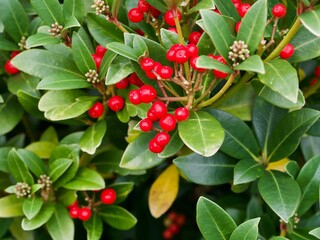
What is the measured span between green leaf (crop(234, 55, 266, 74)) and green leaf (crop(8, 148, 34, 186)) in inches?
Result: 30.5

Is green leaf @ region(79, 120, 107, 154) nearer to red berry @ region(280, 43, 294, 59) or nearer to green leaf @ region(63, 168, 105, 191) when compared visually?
green leaf @ region(63, 168, 105, 191)

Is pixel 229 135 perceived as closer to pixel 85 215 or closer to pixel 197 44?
pixel 197 44

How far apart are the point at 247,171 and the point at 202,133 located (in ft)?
0.91

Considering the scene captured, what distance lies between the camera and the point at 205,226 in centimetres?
147

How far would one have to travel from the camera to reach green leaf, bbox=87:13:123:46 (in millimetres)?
1598

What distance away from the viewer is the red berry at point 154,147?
1.49m

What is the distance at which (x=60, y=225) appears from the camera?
182cm

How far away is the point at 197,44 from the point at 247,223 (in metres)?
0.47

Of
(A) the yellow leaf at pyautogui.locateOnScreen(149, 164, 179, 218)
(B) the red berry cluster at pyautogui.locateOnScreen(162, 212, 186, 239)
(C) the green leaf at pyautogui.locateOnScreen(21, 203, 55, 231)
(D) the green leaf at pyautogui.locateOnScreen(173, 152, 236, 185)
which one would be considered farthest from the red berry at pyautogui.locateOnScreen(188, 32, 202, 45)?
(B) the red berry cluster at pyautogui.locateOnScreen(162, 212, 186, 239)

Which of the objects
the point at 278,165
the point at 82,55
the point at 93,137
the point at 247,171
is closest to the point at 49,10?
the point at 82,55

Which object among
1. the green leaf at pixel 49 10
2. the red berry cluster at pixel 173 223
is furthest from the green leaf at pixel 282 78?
the red berry cluster at pixel 173 223

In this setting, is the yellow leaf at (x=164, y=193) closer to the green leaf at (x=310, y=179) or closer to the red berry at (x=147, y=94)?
the green leaf at (x=310, y=179)

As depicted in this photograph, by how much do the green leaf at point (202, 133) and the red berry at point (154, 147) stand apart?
3.0 inches

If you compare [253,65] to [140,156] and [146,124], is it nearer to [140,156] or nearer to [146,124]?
[146,124]
